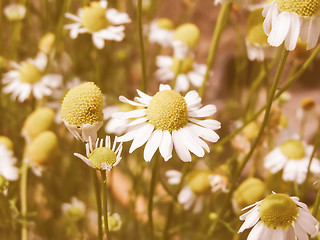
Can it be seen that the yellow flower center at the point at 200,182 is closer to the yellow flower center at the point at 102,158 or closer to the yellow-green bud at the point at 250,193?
the yellow-green bud at the point at 250,193

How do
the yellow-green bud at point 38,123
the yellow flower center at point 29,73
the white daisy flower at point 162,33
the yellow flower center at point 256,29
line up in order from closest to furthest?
the yellow flower center at point 256,29 < the yellow-green bud at point 38,123 < the yellow flower center at point 29,73 < the white daisy flower at point 162,33

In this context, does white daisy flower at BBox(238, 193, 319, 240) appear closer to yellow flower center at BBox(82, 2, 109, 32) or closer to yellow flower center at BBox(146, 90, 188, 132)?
yellow flower center at BBox(146, 90, 188, 132)

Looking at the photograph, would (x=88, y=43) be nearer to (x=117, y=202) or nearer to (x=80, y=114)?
(x=117, y=202)

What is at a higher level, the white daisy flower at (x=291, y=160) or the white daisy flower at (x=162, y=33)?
the white daisy flower at (x=162, y=33)

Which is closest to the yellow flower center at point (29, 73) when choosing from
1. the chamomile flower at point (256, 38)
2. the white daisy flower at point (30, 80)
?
the white daisy flower at point (30, 80)

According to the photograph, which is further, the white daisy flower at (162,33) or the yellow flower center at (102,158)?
the white daisy flower at (162,33)

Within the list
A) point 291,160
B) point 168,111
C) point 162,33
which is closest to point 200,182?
point 291,160
